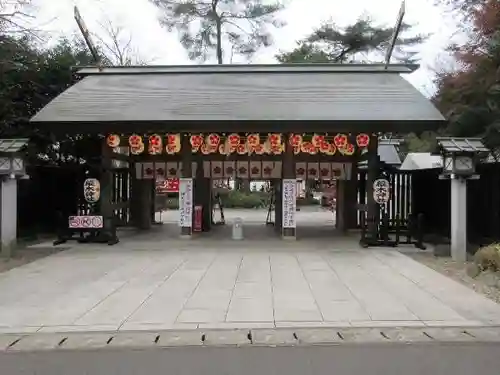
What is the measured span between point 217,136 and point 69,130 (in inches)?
184

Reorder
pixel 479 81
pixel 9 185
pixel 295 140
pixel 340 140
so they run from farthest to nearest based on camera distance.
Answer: pixel 340 140, pixel 295 140, pixel 9 185, pixel 479 81

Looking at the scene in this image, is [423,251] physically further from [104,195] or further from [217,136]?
[104,195]

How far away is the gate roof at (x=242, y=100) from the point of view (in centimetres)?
1652

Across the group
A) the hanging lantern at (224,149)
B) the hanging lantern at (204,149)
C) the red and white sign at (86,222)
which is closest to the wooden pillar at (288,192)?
the hanging lantern at (224,149)

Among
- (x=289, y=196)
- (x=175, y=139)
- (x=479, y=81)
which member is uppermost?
(x=479, y=81)

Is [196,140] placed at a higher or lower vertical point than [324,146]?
higher

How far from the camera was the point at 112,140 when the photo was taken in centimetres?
1778

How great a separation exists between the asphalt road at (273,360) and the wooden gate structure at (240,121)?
1053cm

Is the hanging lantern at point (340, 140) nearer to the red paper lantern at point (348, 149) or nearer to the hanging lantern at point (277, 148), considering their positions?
the red paper lantern at point (348, 149)

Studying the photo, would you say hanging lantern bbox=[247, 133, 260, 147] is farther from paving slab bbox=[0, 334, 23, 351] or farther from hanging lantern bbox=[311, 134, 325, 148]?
paving slab bbox=[0, 334, 23, 351]

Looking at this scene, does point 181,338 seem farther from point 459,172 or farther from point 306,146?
point 306,146

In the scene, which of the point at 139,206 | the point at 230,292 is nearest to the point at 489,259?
the point at 230,292

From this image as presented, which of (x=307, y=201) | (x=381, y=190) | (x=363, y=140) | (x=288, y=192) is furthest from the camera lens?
(x=307, y=201)

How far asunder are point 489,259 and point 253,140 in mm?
9136
